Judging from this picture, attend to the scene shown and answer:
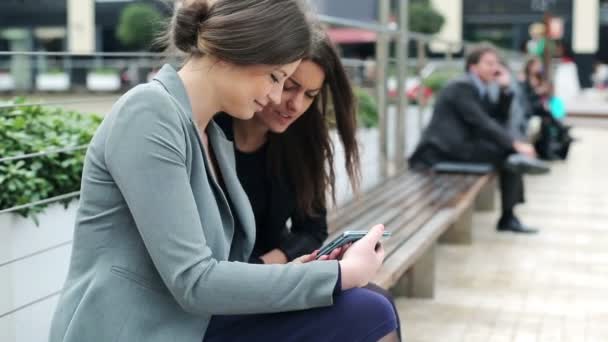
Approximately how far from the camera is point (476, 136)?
6.25 metres

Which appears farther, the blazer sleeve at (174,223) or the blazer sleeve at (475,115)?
the blazer sleeve at (475,115)

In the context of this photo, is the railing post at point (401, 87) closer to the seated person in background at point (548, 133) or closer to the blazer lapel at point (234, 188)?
the seated person in background at point (548, 133)

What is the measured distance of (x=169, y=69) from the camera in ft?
6.01

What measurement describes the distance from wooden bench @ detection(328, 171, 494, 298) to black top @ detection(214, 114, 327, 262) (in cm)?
35

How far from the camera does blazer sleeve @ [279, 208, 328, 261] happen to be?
267 cm

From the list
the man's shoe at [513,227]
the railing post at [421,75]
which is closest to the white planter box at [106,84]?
the railing post at [421,75]

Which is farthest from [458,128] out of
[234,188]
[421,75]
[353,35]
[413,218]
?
[234,188]

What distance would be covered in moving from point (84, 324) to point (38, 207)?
1.05 m

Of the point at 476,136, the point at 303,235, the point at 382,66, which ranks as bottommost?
the point at 476,136

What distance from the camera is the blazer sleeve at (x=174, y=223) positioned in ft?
5.32

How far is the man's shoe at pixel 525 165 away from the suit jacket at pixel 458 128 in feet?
0.53

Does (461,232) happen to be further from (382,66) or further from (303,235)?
(303,235)

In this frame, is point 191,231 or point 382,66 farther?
point 382,66

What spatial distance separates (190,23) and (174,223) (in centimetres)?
48
